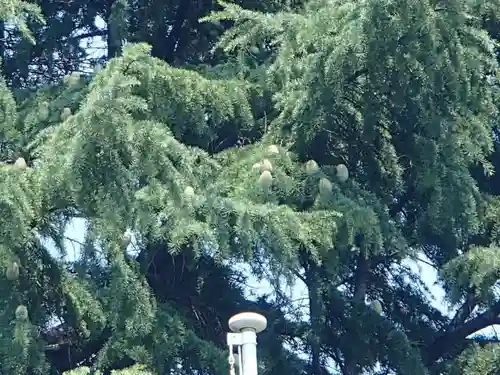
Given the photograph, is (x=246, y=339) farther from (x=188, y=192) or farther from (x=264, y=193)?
(x=264, y=193)

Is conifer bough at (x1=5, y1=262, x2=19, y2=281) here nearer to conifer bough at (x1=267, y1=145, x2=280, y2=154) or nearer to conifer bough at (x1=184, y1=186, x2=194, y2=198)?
conifer bough at (x1=184, y1=186, x2=194, y2=198)

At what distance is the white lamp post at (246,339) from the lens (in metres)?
4.00

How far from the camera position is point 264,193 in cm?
574

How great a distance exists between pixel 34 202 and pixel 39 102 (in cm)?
116

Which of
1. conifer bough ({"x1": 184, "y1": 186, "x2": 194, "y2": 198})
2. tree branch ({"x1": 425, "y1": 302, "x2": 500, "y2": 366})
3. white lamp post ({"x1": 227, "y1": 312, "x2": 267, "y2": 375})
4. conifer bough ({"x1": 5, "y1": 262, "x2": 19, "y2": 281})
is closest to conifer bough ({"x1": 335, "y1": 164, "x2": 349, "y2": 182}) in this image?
conifer bough ({"x1": 184, "y1": 186, "x2": 194, "y2": 198})

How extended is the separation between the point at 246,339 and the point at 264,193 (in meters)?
1.72

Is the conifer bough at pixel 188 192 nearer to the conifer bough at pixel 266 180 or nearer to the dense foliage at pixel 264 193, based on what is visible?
the dense foliage at pixel 264 193

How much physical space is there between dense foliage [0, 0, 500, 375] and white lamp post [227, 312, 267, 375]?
48.5 inches

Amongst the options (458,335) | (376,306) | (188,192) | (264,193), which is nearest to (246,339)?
(188,192)

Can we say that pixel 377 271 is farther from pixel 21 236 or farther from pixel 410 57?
pixel 21 236

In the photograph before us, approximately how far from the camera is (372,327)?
6727 mm

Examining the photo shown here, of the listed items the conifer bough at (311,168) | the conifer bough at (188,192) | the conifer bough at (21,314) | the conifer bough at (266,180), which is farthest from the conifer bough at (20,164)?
the conifer bough at (311,168)

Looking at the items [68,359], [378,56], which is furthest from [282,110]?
[68,359]

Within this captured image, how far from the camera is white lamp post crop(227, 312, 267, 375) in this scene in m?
4.00
